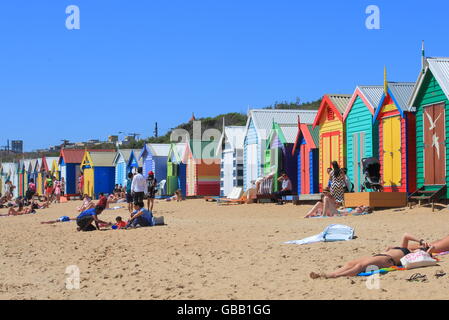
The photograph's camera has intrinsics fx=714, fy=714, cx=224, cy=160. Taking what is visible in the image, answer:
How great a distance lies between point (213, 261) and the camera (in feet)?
35.1

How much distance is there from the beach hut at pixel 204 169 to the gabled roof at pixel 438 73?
1702 centimetres

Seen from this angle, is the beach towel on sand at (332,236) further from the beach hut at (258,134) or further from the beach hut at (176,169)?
the beach hut at (176,169)

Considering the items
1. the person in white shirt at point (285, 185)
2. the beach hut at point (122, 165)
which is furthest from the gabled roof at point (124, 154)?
the person in white shirt at point (285, 185)

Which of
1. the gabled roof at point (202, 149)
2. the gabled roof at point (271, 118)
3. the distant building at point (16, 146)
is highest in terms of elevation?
the distant building at point (16, 146)

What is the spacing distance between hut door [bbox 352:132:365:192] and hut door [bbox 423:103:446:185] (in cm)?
300

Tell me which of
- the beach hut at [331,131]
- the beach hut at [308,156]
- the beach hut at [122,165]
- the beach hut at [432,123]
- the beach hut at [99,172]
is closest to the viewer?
the beach hut at [432,123]

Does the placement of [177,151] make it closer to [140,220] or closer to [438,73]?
[140,220]

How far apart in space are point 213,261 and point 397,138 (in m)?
9.79

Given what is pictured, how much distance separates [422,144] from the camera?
18078mm

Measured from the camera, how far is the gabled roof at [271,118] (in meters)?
28.0

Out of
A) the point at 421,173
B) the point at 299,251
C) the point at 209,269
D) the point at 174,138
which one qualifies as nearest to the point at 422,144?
the point at 421,173

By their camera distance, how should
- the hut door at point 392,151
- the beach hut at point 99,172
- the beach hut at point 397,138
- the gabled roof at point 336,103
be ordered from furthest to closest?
the beach hut at point 99,172
the gabled roof at point 336,103
the hut door at point 392,151
the beach hut at point 397,138
